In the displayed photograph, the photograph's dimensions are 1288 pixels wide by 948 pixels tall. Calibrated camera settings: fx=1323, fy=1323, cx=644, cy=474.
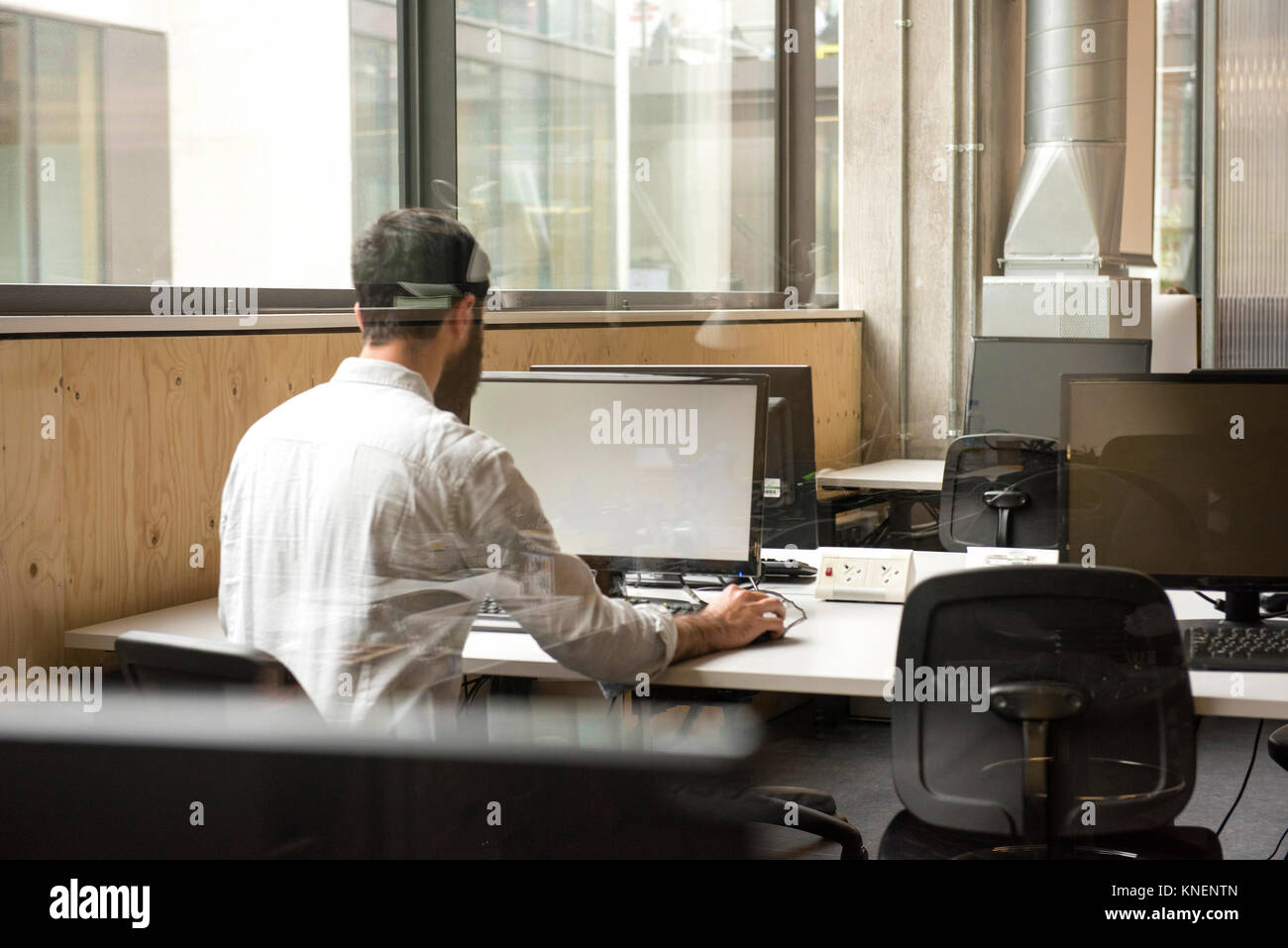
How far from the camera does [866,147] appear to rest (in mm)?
4516

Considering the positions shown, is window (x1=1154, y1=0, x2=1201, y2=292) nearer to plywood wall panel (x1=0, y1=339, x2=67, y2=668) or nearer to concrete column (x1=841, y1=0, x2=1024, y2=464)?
concrete column (x1=841, y1=0, x2=1024, y2=464)

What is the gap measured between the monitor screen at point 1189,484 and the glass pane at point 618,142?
56.6 inches

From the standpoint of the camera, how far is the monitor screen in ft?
6.41

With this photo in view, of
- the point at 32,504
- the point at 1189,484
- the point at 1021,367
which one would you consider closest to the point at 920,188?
the point at 1021,367

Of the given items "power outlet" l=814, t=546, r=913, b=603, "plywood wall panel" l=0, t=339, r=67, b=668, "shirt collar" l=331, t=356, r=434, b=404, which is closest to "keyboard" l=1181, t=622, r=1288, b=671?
"power outlet" l=814, t=546, r=913, b=603

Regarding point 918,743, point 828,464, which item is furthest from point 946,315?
point 918,743

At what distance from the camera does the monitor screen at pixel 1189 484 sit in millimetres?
1955

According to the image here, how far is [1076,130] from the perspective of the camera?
13.4 ft

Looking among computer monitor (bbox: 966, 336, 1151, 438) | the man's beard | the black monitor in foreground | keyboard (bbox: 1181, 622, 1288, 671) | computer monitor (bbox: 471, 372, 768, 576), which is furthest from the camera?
computer monitor (bbox: 966, 336, 1151, 438)

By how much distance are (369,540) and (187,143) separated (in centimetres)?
108

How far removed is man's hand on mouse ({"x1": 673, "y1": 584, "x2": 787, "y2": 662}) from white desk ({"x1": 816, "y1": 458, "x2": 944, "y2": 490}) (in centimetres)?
148

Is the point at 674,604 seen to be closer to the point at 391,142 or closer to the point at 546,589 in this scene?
the point at 546,589

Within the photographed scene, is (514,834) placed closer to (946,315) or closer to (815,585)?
(815,585)

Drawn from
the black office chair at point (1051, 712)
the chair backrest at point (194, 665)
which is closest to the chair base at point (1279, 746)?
the black office chair at point (1051, 712)
